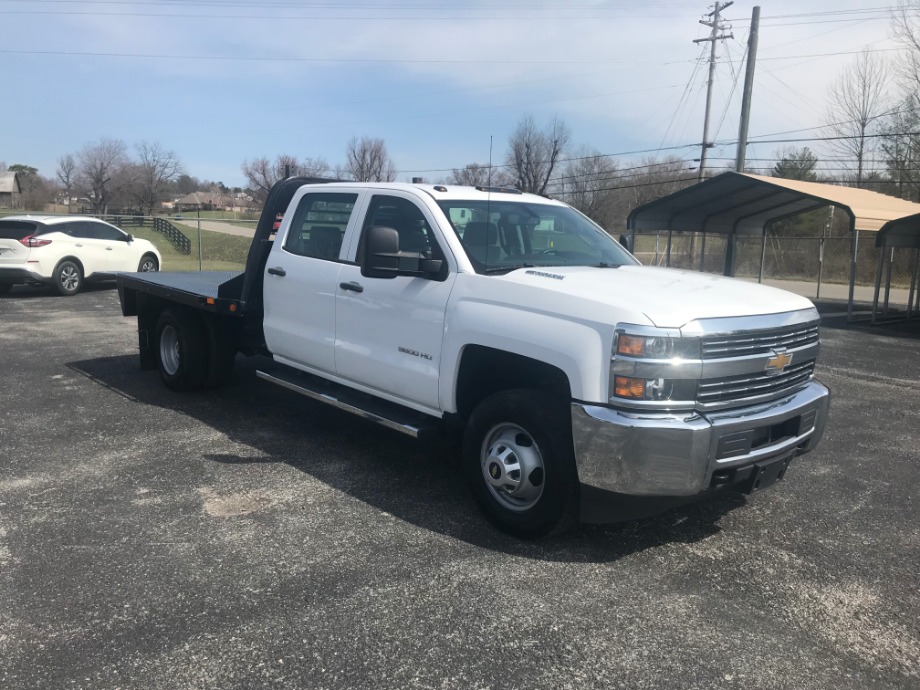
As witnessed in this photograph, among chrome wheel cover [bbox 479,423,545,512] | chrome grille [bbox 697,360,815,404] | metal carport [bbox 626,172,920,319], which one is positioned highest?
metal carport [bbox 626,172,920,319]

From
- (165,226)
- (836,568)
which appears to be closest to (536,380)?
(836,568)

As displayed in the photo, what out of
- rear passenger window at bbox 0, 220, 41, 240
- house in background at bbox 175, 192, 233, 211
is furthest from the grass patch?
house in background at bbox 175, 192, 233, 211

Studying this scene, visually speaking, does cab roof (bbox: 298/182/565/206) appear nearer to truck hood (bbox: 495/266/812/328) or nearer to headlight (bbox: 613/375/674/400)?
truck hood (bbox: 495/266/812/328)

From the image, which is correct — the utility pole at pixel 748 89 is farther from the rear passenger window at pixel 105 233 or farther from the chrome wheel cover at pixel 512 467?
the chrome wheel cover at pixel 512 467

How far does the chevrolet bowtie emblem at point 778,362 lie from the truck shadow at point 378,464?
3.69 ft

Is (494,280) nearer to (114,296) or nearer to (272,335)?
(272,335)

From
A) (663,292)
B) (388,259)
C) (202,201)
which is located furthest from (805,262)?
(202,201)

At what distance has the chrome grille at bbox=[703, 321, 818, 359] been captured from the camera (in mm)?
4020

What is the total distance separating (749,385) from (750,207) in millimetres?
17319

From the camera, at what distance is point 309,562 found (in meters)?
4.20

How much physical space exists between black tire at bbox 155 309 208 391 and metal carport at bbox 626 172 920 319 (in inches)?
501

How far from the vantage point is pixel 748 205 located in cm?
1978

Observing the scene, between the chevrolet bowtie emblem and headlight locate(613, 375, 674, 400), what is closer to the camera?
headlight locate(613, 375, 674, 400)

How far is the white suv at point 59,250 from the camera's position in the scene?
51.5ft
